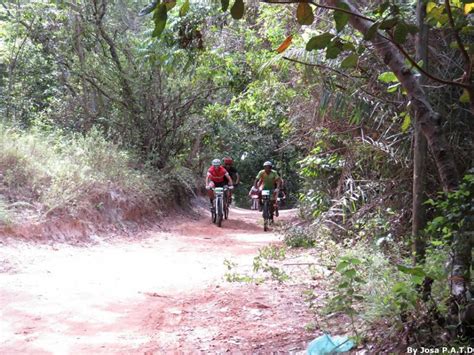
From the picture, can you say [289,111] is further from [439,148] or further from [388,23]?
[388,23]

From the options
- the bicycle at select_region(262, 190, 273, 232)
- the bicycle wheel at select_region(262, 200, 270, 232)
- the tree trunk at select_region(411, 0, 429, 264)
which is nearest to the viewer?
the tree trunk at select_region(411, 0, 429, 264)

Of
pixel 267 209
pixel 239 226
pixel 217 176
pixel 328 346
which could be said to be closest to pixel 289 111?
pixel 267 209

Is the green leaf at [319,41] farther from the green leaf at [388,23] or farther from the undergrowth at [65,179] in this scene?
the undergrowth at [65,179]

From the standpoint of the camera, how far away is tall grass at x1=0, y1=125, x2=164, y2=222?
28.1 ft

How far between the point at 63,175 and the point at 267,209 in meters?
5.35

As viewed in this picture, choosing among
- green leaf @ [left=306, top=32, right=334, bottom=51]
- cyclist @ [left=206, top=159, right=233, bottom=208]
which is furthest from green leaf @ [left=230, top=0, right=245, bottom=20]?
cyclist @ [left=206, top=159, right=233, bottom=208]

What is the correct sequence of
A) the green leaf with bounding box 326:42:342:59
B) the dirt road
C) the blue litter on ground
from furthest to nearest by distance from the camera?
the dirt road
the blue litter on ground
the green leaf with bounding box 326:42:342:59

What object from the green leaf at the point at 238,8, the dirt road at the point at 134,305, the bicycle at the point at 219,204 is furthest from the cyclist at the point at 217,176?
the green leaf at the point at 238,8

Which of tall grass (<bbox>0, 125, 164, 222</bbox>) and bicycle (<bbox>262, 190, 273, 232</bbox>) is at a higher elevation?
tall grass (<bbox>0, 125, 164, 222</bbox>)

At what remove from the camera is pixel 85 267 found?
6918 mm

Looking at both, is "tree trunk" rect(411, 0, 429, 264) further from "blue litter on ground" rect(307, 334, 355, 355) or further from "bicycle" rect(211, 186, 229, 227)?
"bicycle" rect(211, 186, 229, 227)

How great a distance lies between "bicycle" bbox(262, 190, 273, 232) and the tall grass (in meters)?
2.98

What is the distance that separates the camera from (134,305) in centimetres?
514

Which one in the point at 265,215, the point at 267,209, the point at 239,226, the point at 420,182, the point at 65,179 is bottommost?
the point at 239,226
